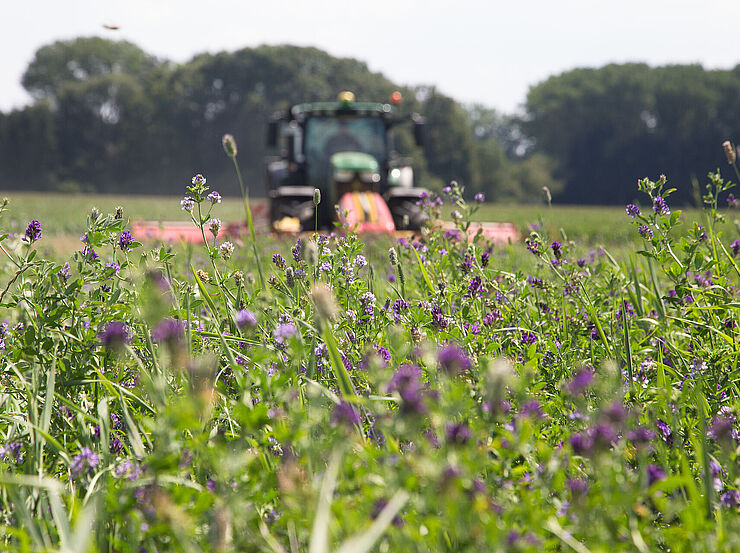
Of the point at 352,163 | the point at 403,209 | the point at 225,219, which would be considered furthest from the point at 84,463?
the point at 225,219

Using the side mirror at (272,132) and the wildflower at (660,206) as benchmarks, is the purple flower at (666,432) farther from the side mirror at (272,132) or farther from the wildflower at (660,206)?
the side mirror at (272,132)

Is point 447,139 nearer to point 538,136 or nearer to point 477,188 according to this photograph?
point 477,188

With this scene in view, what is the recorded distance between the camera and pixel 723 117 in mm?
60094

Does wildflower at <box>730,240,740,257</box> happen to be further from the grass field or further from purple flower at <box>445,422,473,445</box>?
purple flower at <box>445,422,473,445</box>

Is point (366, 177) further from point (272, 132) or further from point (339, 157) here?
point (272, 132)

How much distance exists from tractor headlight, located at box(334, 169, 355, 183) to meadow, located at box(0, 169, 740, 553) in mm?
6574

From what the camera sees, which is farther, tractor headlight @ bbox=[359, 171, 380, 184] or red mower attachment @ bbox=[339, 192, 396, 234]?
tractor headlight @ bbox=[359, 171, 380, 184]

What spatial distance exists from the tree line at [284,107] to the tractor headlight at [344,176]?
142 feet

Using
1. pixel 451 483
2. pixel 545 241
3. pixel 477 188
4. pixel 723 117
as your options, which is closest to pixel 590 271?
pixel 545 241

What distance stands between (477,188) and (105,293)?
53.3 meters

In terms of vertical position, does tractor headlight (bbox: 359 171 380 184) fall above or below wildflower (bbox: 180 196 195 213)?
above

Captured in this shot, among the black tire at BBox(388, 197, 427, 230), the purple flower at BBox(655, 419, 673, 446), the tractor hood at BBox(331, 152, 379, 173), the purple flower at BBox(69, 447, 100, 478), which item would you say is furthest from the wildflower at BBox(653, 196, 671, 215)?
the tractor hood at BBox(331, 152, 379, 173)

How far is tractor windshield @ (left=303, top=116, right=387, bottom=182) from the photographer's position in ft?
35.6

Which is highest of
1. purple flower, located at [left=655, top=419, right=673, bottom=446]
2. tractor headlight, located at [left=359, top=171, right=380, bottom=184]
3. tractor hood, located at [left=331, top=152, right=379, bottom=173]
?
tractor hood, located at [left=331, top=152, right=379, bottom=173]
